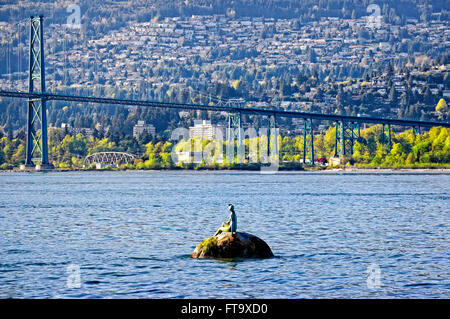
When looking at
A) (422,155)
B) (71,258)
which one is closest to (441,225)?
(71,258)

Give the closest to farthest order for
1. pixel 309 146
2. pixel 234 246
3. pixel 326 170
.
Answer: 1. pixel 234 246
2. pixel 326 170
3. pixel 309 146

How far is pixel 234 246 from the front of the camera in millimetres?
24125

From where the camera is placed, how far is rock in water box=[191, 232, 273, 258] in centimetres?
2412

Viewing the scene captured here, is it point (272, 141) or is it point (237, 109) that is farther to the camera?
point (272, 141)

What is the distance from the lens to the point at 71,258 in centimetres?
2722

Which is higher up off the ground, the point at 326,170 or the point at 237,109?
the point at 237,109

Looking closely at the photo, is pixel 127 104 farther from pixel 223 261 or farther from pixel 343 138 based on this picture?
pixel 223 261

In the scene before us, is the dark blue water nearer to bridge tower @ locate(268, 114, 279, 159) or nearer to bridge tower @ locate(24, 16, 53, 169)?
bridge tower @ locate(24, 16, 53, 169)

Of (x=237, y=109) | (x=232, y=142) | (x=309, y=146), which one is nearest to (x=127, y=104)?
(x=237, y=109)

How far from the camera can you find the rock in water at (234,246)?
950 inches

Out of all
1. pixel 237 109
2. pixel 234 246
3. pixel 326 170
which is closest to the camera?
pixel 234 246

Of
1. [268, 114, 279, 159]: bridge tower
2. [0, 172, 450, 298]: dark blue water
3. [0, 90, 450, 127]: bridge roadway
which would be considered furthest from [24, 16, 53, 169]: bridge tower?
[0, 172, 450, 298]: dark blue water
